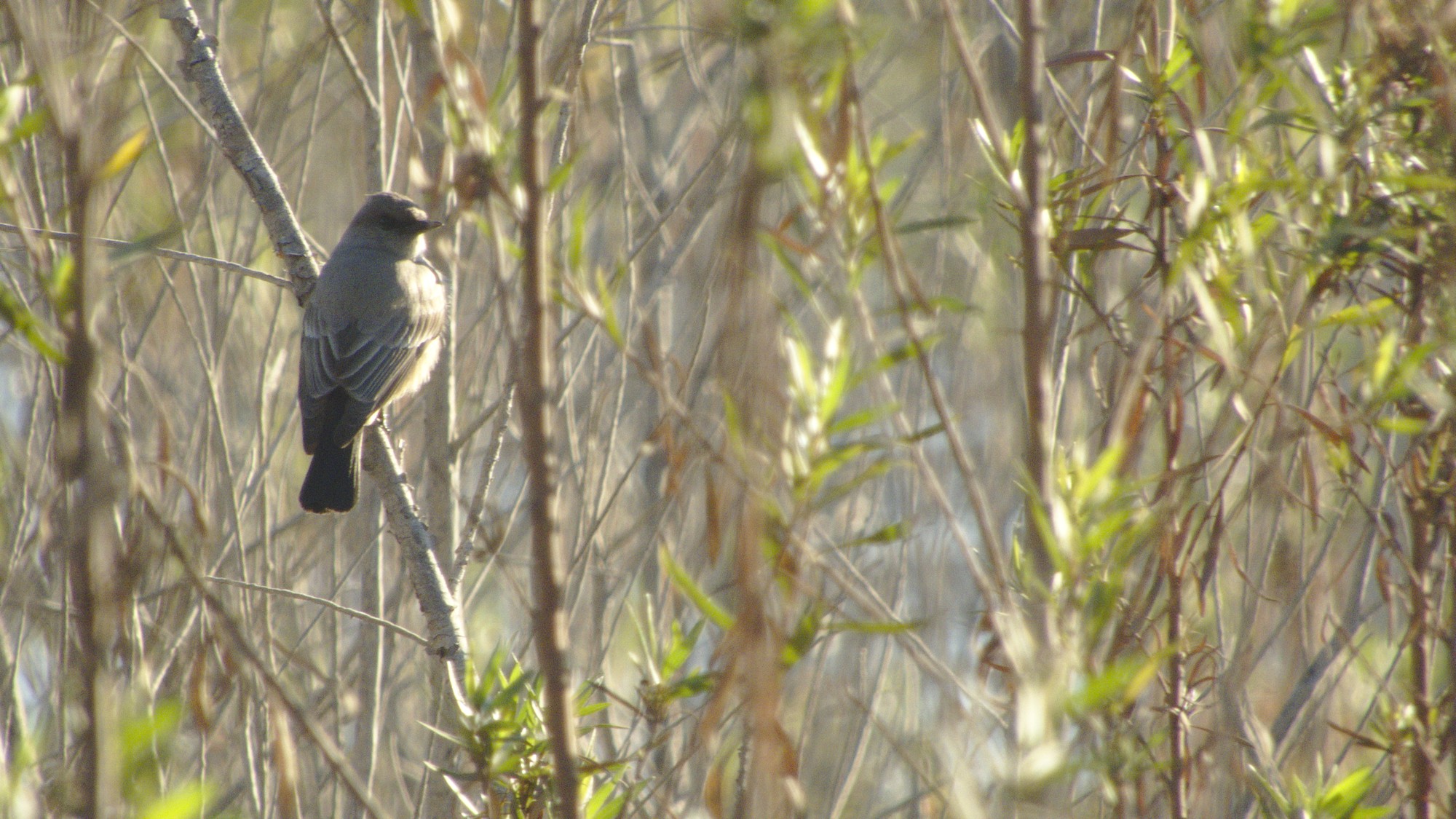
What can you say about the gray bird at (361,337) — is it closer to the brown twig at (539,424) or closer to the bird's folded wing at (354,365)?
the bird's folded wing at (354,365)

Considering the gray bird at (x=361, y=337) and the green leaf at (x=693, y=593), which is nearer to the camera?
the green leaf at (x=693, y=593)

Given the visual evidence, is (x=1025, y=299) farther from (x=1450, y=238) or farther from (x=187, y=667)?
(x=187, y=667)

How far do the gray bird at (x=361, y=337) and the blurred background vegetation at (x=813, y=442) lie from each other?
0.72 ft

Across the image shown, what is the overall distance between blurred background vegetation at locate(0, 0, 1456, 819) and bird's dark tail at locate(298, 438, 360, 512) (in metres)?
0.09

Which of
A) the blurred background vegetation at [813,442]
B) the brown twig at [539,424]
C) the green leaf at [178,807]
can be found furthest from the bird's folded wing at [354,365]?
the brown twig at [539,424]

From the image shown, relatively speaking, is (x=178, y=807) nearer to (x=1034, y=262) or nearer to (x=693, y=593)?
(x=693, y=593)

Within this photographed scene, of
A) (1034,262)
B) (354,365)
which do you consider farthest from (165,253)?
(354,365)

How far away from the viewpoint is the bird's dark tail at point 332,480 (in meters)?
4.30

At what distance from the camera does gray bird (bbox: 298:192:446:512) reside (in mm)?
4555

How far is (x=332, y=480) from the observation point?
176 inches

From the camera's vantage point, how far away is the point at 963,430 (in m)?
5.29

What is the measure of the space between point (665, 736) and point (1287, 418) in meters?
1.24

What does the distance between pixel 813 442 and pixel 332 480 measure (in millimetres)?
3155

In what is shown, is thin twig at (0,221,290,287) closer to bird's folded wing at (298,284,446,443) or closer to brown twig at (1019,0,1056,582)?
bird's folded wing at (298,284,446,443)
